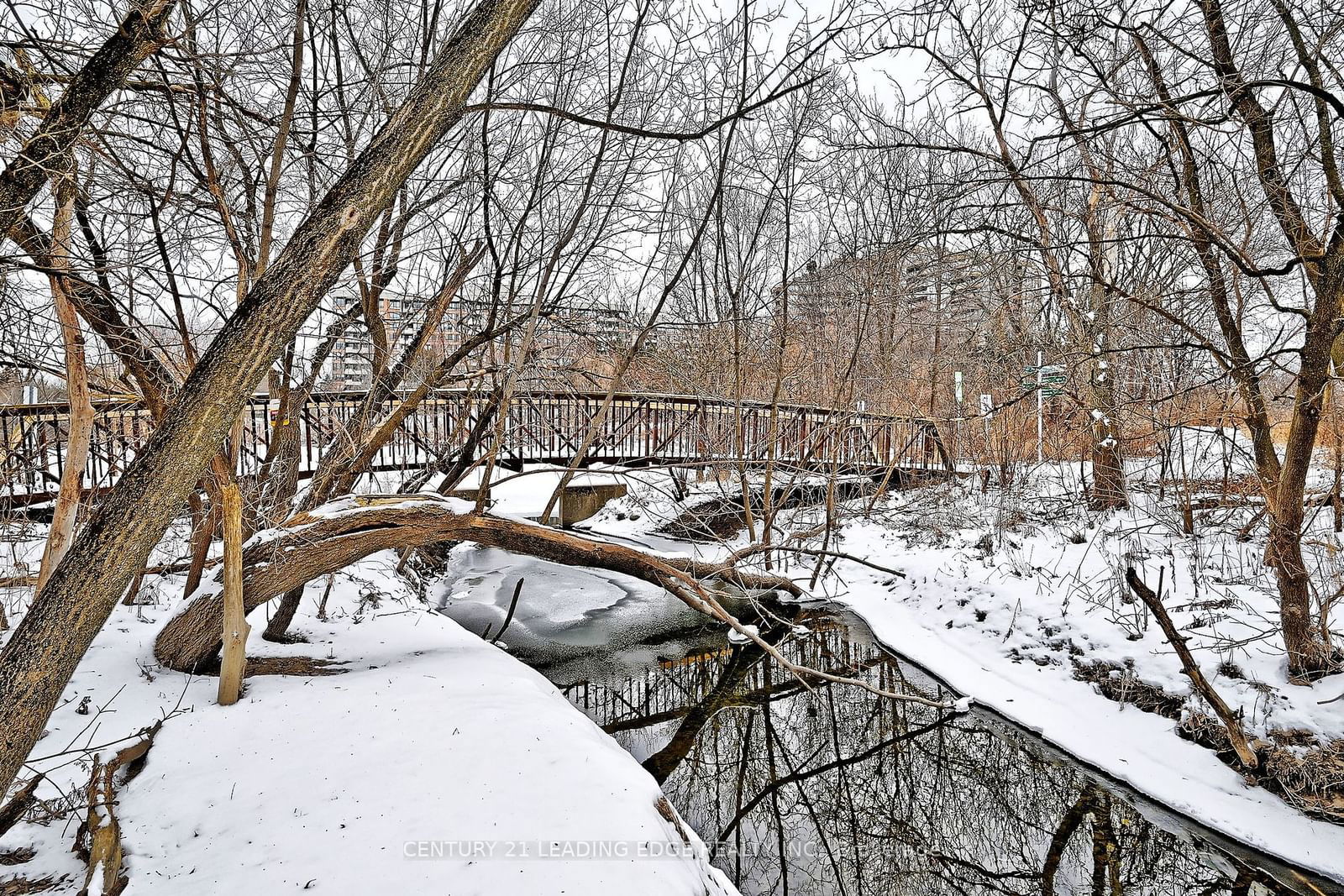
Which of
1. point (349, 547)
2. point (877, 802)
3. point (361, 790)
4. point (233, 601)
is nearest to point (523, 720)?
point (361, 790)

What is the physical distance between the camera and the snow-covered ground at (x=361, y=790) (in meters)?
2.89

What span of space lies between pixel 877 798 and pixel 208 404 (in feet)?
16.1

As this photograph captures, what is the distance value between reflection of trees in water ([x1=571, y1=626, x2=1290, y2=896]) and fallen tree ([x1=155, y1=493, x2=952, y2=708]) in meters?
0.84

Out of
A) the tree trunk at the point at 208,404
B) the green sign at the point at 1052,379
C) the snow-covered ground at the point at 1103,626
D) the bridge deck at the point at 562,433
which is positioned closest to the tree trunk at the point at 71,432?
the bridge deck at the point at 562,433

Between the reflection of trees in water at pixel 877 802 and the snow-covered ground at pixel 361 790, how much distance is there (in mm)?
917

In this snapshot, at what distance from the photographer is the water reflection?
3994 millimetres

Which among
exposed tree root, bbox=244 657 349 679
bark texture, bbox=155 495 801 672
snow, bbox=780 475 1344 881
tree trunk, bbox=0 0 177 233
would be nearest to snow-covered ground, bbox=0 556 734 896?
exposed tree root, bbox=244 657 349 679

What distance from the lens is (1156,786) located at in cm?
455

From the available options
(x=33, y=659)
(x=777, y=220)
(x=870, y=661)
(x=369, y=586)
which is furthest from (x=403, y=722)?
(x=777, y=220)

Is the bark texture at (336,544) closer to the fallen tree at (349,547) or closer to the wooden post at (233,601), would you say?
the fallen tree at (349,547)

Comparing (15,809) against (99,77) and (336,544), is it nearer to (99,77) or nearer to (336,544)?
A: (336,544)

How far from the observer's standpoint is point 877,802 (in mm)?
4801

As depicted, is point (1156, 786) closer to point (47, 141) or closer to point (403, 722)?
point (403, 722)

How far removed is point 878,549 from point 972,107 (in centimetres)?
625
